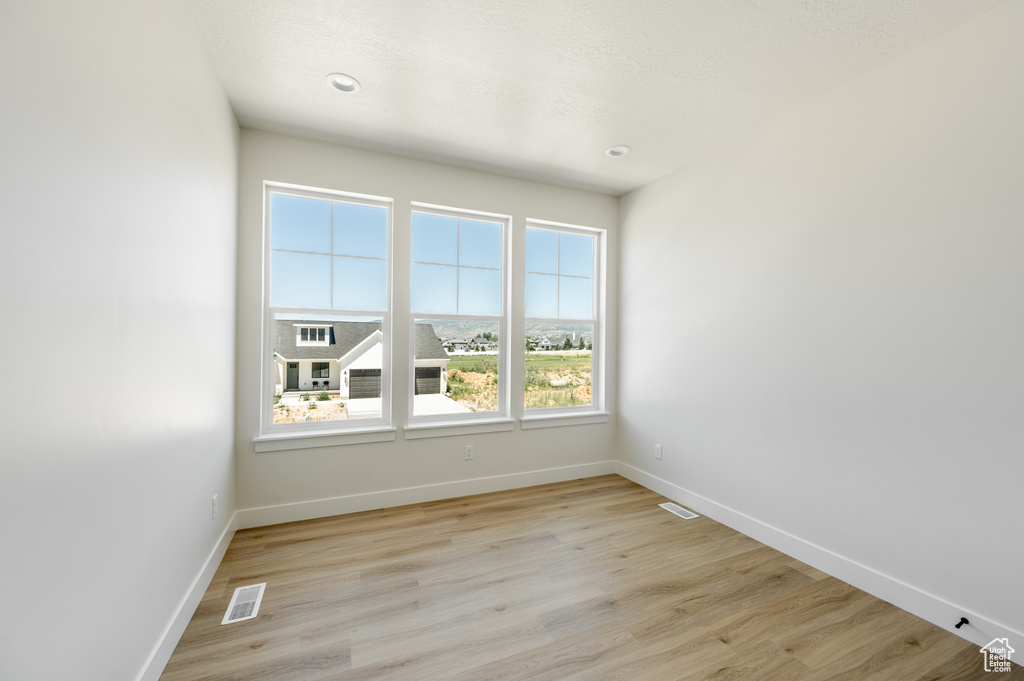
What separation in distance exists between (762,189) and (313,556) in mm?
3645

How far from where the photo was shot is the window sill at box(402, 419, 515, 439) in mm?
3293

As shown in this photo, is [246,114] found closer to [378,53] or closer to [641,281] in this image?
[378,53]

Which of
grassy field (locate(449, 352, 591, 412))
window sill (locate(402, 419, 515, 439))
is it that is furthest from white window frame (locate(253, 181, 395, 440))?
grassy field (locate(449, 352, 591, 412))

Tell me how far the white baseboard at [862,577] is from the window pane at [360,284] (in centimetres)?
285

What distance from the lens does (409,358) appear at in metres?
3.35

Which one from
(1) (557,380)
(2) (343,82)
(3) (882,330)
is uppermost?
(2) (343,82)

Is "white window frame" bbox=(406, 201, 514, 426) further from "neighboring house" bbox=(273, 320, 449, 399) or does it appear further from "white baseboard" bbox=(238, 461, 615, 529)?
"white baseboard" bbox=(238, 461, 615, 529)

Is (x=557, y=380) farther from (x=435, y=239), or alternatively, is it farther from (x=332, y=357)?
(x=332, y=357)

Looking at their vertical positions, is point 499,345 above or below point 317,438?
above

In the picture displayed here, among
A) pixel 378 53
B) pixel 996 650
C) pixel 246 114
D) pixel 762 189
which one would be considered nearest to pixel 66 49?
pixel 378 53

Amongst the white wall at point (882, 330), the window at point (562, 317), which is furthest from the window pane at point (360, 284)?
the white wall at point (882, 330)

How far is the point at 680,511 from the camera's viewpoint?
3.21 m

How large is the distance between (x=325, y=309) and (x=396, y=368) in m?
0.68

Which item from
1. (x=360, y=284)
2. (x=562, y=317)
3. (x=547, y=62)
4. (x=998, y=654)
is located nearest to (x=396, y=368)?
(x=360, y=284)
